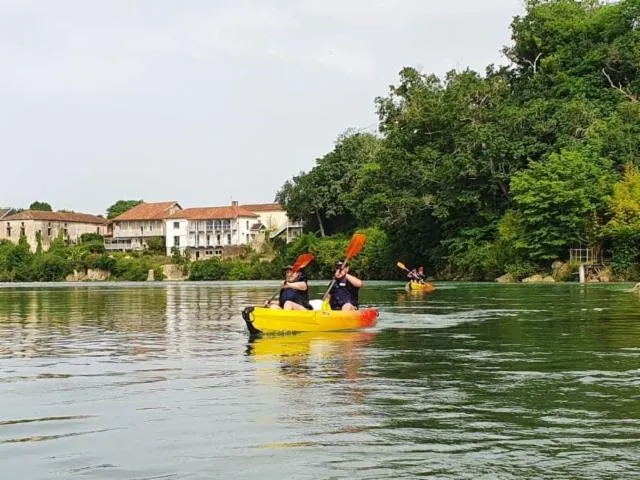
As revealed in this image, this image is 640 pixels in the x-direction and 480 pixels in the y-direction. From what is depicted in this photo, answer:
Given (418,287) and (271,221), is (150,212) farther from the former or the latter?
(418,287)

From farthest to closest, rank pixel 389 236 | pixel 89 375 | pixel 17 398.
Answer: pixel 389 236 → pixel 89 375 → pixel 17 398

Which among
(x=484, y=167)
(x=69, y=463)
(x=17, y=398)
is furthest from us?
(x=484, y=167)

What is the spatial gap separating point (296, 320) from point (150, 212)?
375 feet

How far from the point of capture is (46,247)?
5044 inches

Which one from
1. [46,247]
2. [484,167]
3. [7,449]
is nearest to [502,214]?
[484,167]

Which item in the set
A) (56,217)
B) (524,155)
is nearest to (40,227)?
(56,217)

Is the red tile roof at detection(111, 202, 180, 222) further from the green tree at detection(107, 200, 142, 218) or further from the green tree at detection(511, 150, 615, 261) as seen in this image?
the green tree at detection(511, 150, 615, 261)

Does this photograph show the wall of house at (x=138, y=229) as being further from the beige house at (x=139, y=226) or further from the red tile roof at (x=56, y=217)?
the red tile roof at (x=56, y=217)

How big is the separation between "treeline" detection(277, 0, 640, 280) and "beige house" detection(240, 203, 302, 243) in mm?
38123

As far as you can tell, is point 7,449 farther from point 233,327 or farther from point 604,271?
point 604,271

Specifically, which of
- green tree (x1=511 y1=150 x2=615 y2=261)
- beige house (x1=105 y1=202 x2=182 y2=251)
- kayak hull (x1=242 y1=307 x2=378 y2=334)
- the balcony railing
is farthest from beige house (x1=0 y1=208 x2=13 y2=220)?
kayak hull (x1=242 y1=307 x2=378 y2=334)

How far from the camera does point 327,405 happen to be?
10.2 m

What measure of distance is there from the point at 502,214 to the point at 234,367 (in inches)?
2086

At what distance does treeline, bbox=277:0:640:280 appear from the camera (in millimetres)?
56000
